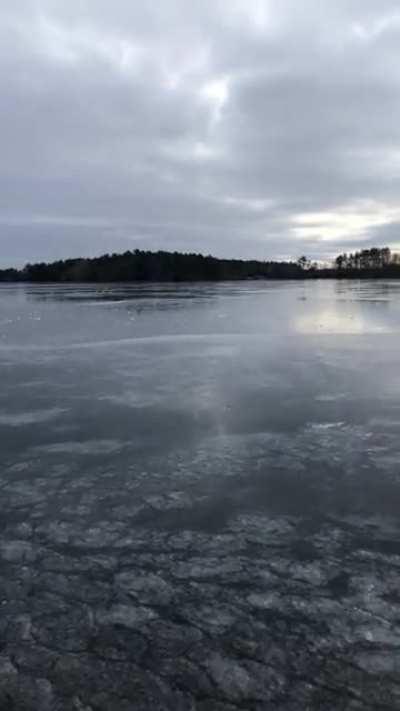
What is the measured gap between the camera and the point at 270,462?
5090 millimetres

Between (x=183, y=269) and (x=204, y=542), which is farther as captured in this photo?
(x=183, y=269)

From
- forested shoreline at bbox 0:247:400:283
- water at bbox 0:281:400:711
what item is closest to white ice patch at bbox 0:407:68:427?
water at bbox 0:281:400:711

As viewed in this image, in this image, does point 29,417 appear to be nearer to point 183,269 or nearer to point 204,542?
point 204,542

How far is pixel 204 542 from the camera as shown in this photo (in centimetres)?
359

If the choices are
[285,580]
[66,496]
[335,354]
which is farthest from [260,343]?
[285,580]

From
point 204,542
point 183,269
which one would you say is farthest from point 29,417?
point 183,269

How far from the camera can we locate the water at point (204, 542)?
7.98 feet

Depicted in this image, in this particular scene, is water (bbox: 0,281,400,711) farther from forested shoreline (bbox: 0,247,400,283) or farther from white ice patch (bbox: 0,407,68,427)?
forested shoreline (bbox: 0,247,400,283)

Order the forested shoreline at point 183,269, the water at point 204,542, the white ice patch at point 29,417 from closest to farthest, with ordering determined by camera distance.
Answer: the water at point 204,542
the white ice patch at point 29,417
the forested shoreline at point 183,269

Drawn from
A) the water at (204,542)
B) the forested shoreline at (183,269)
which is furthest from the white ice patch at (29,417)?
the forested shoreline at (183,269)

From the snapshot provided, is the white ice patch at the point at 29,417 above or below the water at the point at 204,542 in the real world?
above

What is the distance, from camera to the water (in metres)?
2.43

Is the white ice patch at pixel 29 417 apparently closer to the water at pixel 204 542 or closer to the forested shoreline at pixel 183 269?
the water at pixel 204 542

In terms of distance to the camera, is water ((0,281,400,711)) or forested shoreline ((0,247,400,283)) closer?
water ((0,281,400,711))
